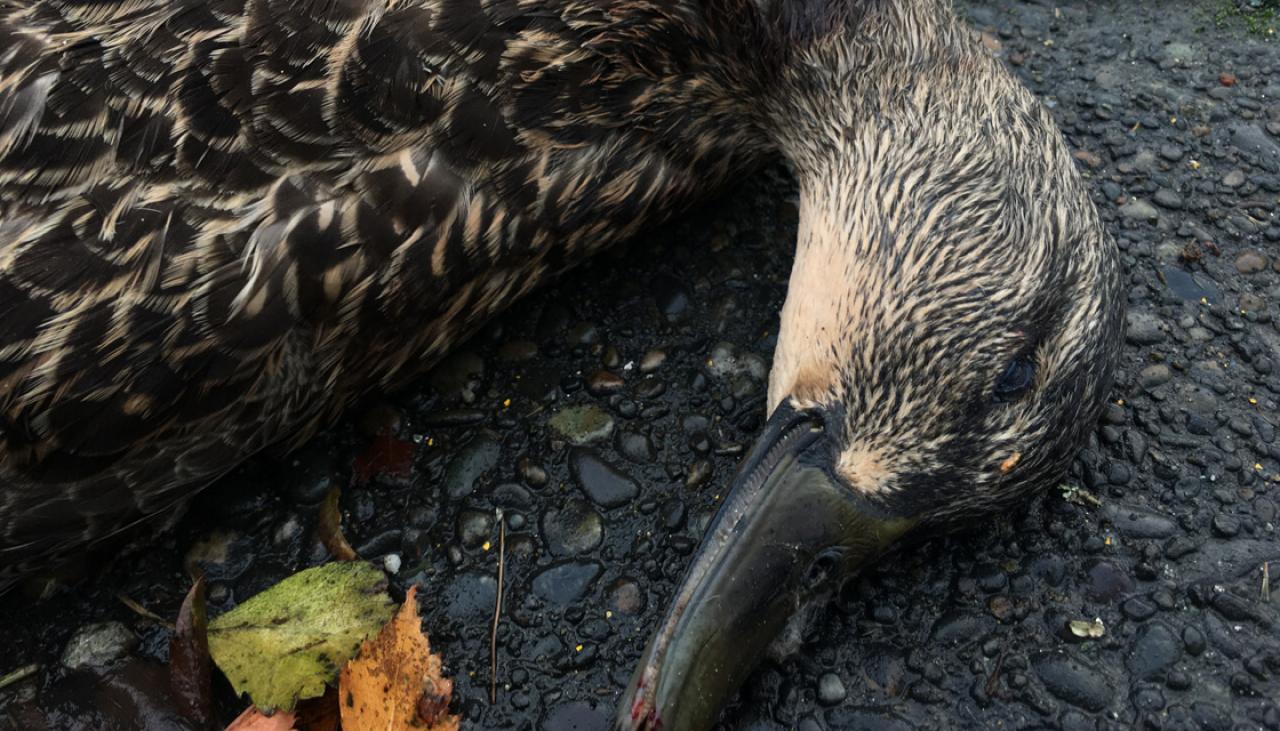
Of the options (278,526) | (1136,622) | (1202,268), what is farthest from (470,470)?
(1202,268)

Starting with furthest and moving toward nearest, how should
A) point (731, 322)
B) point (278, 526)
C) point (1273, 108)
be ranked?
point (1273, 108) < point (731, 322) < point (278, 526)

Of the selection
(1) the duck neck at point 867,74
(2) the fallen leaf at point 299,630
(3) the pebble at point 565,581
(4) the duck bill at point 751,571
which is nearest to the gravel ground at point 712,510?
(3) the pebble at point 565,581

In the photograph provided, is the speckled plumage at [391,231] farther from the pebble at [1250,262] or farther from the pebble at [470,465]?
the pebble at [1250,262]

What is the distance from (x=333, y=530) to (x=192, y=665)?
0.48 m

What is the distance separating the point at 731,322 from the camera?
3289 millimetres

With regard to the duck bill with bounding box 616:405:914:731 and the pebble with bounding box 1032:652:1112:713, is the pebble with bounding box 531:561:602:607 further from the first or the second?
the pebble with bounding box 1032:652:1112:713

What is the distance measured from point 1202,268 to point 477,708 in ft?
8.32

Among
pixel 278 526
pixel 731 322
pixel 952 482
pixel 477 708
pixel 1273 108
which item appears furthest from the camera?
pixel 1273 108

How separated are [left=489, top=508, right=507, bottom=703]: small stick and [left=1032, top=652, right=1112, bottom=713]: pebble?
1.32 m

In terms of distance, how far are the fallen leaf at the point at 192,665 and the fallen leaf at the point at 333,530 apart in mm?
356

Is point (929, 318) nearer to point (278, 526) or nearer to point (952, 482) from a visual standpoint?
point (952, 482)

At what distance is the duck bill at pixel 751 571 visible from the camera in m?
2.36

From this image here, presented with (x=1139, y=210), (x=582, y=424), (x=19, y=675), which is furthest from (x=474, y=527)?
(x=1139, y=210)

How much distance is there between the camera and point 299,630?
2637 millimetres
